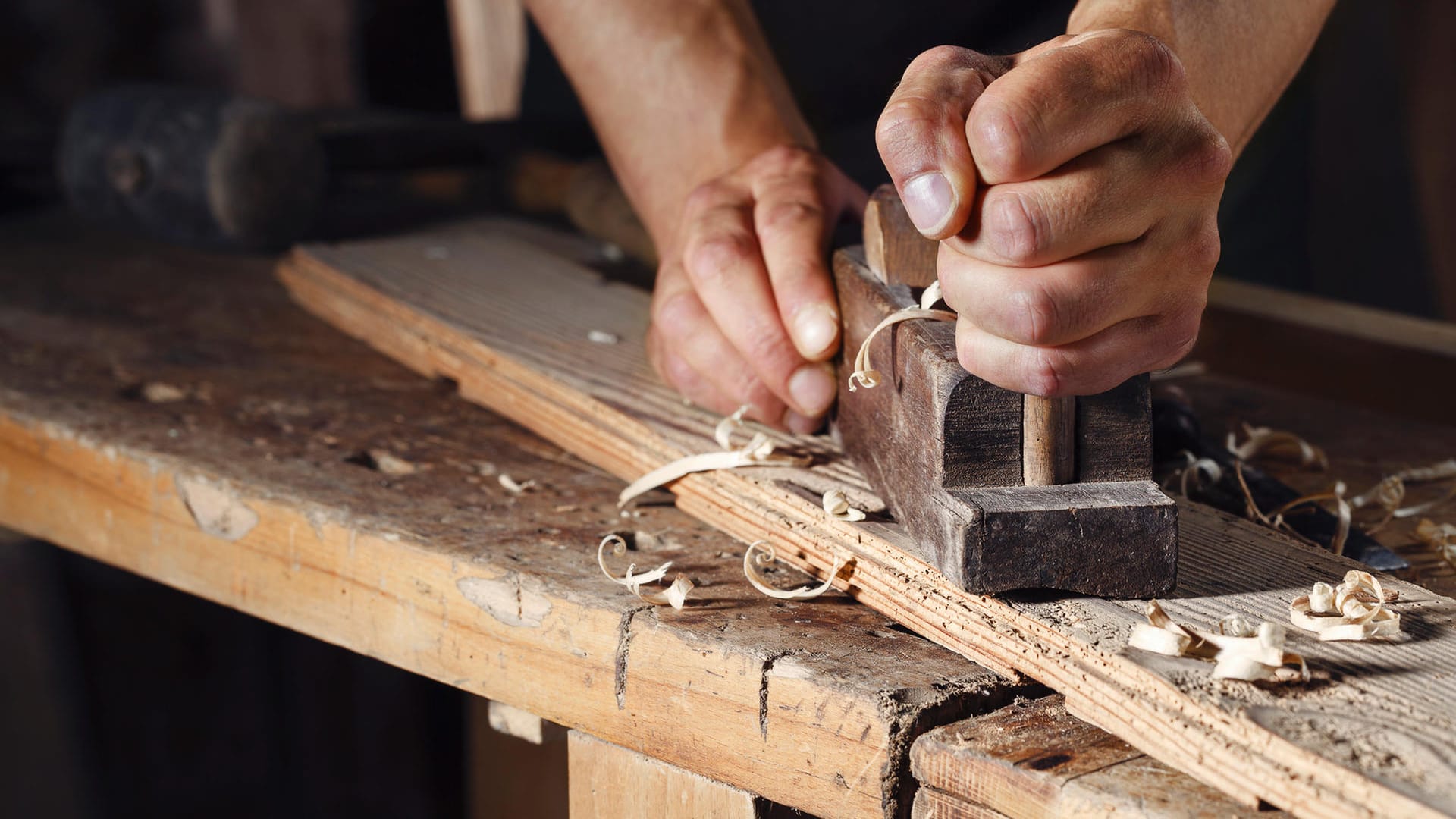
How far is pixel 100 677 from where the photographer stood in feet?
6.85

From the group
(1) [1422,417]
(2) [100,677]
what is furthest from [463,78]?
(1) [1422,417]

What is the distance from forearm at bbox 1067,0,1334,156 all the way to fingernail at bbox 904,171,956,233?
0.84ft

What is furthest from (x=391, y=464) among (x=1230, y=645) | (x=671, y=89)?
(x=1230, y=645)

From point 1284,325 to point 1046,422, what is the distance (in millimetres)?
859

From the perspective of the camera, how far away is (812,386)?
102 cm

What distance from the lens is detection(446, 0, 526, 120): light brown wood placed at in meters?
3.13

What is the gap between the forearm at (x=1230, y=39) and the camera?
86cm

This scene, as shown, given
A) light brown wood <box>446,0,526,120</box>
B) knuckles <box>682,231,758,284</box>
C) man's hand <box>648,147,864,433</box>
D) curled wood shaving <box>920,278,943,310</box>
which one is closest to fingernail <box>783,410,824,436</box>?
man's hand <box>648,147,864,433</box>

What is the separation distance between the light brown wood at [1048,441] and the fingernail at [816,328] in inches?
10.1

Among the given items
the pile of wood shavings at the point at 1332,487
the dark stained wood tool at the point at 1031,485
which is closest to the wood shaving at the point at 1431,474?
the pile of wood shavings at the point at 1332,487

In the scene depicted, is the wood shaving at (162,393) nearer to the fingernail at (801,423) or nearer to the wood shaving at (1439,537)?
the fingernail at (801,423)

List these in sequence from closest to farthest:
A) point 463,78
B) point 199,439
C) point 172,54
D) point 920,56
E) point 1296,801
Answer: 1. point 1296,801
2. point 920,56
3. point 199,439
4. point 172,54
5. point 463,78

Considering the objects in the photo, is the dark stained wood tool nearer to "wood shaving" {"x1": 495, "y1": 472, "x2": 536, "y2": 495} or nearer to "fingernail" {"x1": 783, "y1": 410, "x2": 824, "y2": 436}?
"fingernail" {"x1": 783, "y1": 410, "x2": 824, "y2": 436}

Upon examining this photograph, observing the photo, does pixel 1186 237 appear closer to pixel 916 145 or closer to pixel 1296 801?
pixel 916 145
